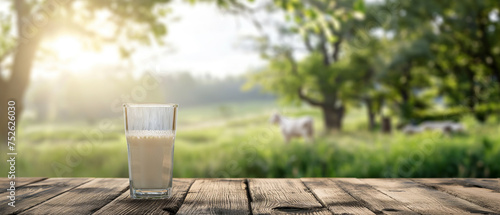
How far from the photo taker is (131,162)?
1248mm

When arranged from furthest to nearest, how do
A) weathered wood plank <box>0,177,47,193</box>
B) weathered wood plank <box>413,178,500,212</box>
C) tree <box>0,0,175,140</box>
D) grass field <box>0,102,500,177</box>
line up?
1. tree <box>0,0,175,140</box>
2. grass field <box>0,102,500,177</box>
3. weathered wood plank <box>0,177,47,193</box>
4. weathered wood plank <box>413,178,500,212</box>

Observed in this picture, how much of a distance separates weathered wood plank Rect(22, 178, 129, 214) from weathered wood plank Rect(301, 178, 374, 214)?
592 mm

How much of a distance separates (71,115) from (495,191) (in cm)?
1497

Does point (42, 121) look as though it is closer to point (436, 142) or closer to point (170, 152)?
point (436, 142)

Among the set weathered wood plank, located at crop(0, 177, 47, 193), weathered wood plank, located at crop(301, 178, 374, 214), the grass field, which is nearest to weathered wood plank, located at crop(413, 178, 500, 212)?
weathered wood plank, located at crop(301, 178, 374, 214)

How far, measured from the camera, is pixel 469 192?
1.34m

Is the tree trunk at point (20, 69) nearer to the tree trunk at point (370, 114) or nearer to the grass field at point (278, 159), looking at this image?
the grass field at point (278, 159)

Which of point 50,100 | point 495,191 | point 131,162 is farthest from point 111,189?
point 50,100

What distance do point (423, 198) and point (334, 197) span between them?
253 millimetres

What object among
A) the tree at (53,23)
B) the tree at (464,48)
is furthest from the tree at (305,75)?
the tree at (53,23)

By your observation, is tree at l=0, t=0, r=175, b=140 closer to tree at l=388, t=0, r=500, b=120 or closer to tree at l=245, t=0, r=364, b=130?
tree at l=245, t=0, r=364, b=130

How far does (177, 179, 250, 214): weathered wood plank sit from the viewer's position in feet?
3.46

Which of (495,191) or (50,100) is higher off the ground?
(50,100)

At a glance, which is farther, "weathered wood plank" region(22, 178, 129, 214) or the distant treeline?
the distant treeline
